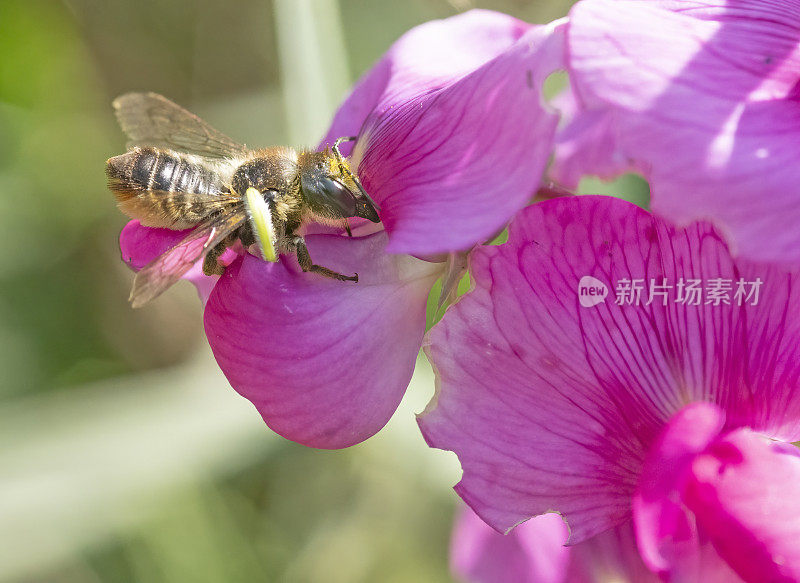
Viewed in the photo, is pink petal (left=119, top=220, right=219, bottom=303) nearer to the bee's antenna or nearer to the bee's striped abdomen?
the bee's striped abdomen

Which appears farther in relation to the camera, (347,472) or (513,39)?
(347,472)

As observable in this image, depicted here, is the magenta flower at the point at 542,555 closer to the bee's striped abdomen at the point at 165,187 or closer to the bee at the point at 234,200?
the bee at the point at 234,200

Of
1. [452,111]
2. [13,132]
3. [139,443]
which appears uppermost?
[452,111]

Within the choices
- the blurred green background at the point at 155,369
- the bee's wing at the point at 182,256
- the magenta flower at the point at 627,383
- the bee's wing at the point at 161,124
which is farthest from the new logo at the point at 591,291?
the blurred green background at the point at 155,369

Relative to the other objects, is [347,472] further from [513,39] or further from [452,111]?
[452,111]

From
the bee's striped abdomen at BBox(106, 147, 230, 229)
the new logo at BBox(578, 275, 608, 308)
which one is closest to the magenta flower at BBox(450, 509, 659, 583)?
the new logo at BBox(578, 275, 608, 308)

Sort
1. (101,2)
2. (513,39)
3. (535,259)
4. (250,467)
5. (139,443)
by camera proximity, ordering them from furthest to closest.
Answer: (101,2) < (250,467) < (139,443) < (513,39) < (535,259)

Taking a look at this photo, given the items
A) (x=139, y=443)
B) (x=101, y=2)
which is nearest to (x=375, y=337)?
(x=139, y=443)

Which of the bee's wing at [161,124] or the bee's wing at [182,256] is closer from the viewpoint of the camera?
the bee's wing at [182,256]
